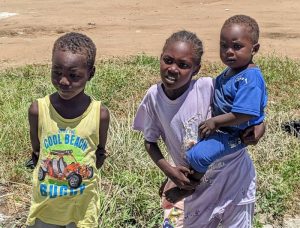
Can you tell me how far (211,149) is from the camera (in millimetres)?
2361

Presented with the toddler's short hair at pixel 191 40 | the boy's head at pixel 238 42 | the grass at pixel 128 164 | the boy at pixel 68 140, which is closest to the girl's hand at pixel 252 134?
the boy's head at pixel 238 42

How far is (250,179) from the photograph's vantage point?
8.27 ft

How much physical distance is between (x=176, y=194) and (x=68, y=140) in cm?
57

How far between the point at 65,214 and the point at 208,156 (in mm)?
702

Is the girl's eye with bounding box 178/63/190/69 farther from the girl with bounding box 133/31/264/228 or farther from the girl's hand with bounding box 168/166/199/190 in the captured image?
the girl's hand with bounding box 168/166/199/190

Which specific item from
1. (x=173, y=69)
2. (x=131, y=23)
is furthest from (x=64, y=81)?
(x=131, y=23)

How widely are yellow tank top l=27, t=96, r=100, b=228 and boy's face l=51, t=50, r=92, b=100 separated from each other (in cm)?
12

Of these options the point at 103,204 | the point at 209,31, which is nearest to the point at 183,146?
the point at 103,204

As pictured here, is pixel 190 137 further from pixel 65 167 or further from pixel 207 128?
pixel 65 167

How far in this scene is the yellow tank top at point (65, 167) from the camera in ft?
7.95

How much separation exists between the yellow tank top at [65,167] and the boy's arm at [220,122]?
0.49 meters

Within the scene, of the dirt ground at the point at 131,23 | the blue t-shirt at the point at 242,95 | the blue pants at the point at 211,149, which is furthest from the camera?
the dirt ground at the point at 131,23

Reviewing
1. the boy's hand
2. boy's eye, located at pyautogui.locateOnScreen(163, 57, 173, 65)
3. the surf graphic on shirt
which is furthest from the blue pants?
the surf graphic on shirt

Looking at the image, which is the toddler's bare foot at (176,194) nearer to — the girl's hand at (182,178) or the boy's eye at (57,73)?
the girl's hand at (182,178)
